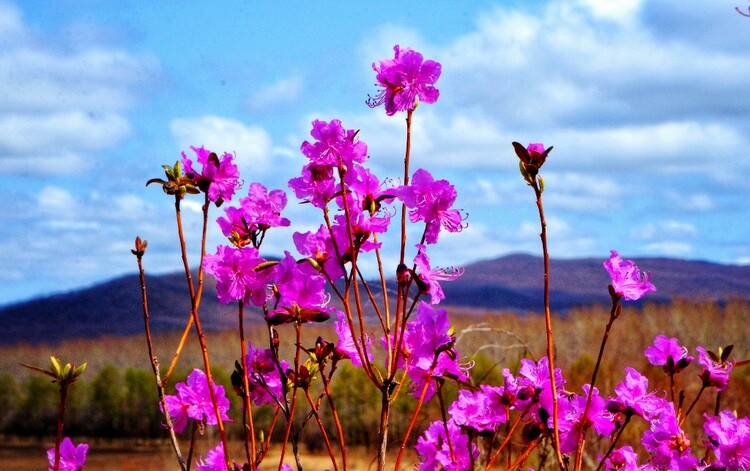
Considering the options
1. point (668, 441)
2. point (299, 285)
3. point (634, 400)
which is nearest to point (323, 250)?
point (299, 285)

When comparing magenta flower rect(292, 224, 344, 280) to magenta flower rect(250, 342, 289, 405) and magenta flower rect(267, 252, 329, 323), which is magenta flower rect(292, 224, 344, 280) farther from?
magenta flower rect(250, 342, 289, 405)

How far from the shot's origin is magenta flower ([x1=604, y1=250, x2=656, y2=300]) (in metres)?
1.60

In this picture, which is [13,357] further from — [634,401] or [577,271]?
[577,271]

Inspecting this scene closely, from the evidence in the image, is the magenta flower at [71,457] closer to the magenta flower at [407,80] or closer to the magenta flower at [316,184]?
the magenta flower at [316,184]

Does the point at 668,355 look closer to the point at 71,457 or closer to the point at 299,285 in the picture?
the point at 299,285

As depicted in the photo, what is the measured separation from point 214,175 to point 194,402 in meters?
0.47

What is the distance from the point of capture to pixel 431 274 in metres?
1.56

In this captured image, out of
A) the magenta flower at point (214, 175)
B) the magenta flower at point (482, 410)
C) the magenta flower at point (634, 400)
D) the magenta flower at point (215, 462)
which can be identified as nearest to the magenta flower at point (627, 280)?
the magenta flower at point (634, 400)

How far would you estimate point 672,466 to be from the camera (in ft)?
6.13

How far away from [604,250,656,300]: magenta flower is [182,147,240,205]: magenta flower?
71 cm

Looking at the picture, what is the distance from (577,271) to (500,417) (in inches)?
1890

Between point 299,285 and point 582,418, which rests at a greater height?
point 299,285

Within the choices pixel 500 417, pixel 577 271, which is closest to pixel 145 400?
pixel 500 417

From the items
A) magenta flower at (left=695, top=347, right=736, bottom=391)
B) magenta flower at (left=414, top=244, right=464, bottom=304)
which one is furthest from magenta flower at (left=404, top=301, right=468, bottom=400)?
magenta flower at (left=695, top=347, right=736, bottom=391)
